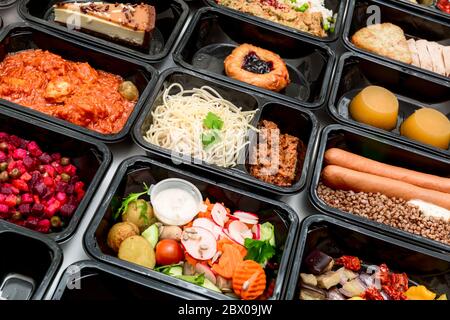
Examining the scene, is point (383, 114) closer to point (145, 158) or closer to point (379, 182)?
point (379, 182)

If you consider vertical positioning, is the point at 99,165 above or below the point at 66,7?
below

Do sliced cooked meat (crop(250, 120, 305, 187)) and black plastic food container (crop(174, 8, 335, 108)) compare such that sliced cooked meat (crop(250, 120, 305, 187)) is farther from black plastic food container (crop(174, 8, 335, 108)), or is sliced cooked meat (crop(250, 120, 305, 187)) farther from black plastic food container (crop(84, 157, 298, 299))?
black plastic food container (crop(174, 8, 335, 108))

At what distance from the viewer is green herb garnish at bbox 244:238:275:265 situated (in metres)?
2.69

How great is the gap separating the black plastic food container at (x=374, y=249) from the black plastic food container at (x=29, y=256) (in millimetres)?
1181

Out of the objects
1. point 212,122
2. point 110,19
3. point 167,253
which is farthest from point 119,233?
point 110,19

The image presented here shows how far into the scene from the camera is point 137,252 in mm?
2584

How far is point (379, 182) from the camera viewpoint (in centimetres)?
305

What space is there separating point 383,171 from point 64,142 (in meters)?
1.80

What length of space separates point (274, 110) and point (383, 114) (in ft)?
2.34

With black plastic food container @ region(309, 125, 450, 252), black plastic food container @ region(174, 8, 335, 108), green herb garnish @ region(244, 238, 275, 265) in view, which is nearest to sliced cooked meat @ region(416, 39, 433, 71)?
black plastic food container @ region(174, 8, 335, 108)

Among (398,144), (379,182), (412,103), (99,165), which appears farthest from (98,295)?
(412,103)

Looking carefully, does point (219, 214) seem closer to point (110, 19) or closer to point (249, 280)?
point (249, 280)

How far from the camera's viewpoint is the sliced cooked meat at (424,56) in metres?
3.97
